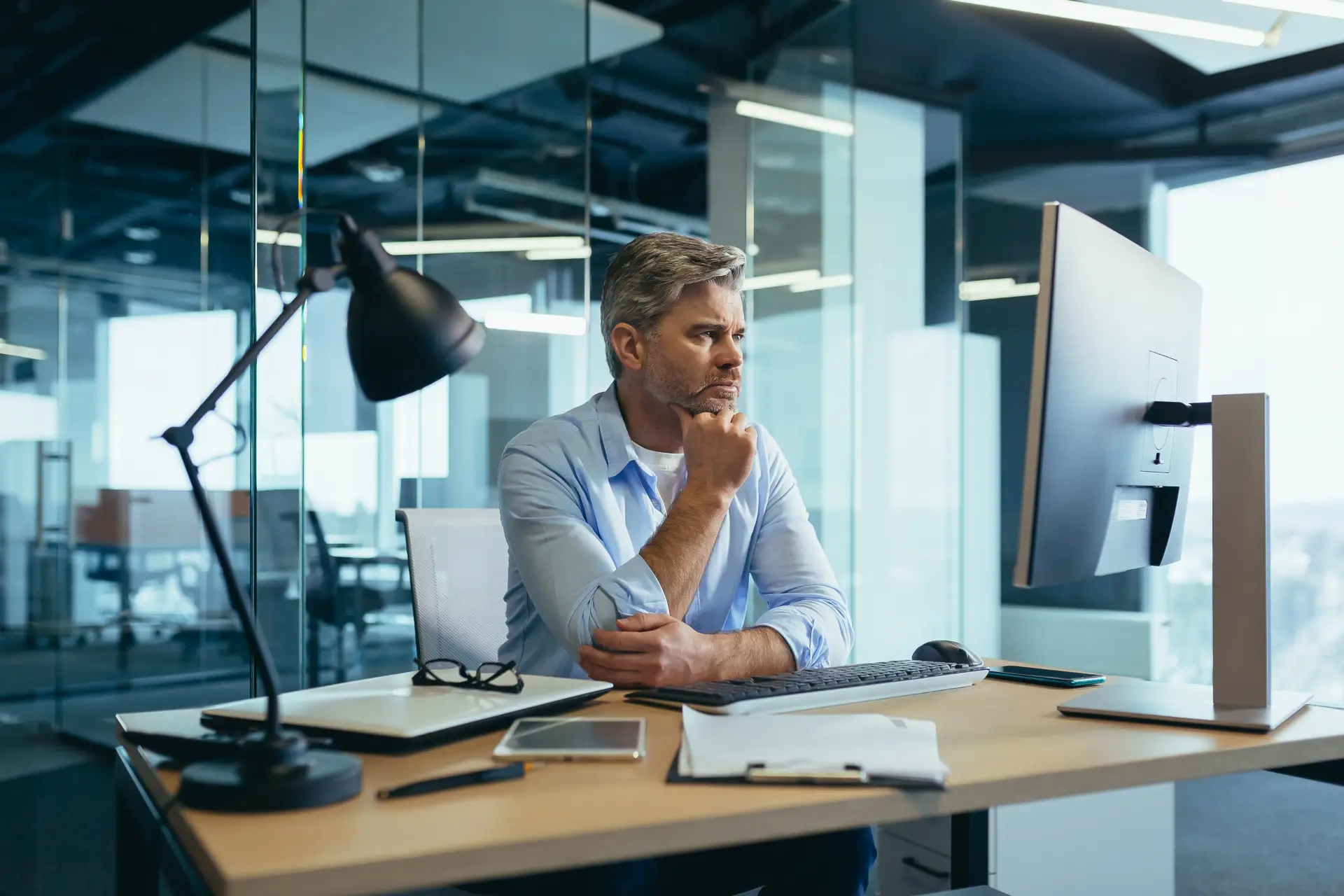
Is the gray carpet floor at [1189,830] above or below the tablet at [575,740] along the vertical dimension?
below

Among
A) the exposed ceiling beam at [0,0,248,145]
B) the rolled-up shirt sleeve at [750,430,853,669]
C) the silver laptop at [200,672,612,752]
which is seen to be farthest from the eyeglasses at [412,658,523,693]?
the exposed ceiling beam at [0,0,248,145]

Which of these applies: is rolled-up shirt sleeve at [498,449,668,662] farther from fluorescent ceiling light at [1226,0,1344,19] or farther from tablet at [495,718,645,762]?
fluorescent ceiling light at [1226,0,1344,19]

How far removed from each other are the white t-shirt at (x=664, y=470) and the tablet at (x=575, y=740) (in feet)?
2.80

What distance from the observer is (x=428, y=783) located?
854 millimetres

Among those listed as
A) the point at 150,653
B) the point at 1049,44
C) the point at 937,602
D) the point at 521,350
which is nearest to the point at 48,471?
the point at 150,653

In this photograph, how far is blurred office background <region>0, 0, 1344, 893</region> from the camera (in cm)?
266

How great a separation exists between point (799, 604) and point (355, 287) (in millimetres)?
936

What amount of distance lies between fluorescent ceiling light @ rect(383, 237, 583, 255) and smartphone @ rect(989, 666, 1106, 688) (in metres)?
2.55

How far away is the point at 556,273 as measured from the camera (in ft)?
12.4

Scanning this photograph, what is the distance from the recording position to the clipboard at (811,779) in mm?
863

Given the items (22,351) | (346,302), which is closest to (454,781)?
(346,302)

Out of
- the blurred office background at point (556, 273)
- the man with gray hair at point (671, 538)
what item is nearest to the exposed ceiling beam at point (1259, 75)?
the blurred office background at point (556, 273)

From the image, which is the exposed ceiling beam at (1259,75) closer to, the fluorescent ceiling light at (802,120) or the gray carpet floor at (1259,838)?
the fluorescent ceiling light at (802,120)

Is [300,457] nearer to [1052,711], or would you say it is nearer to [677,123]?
[1052,711]
